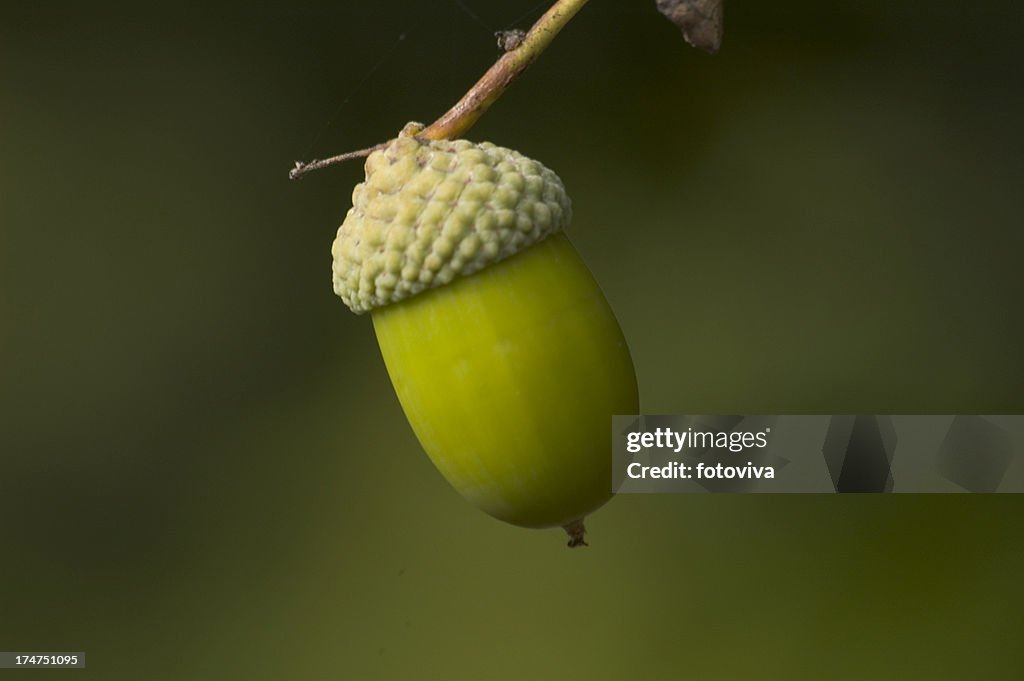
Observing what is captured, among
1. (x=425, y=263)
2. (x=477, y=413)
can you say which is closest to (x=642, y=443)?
(x=477, y=413)

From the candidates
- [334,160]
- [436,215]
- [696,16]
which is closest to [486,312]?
[436,215]

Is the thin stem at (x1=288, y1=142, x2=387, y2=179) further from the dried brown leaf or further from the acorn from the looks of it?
the dried brown leaf

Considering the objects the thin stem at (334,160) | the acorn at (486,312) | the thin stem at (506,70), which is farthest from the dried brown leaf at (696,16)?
the thin stem at (334,160)

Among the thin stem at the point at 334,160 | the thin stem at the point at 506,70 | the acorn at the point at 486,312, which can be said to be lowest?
the acorn at the point at 486,312

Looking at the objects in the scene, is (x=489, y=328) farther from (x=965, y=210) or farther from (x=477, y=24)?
(x=965, y=210)

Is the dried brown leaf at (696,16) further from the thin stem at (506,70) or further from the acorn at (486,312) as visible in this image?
the acorn at (486,312)

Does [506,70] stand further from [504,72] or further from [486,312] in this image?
[486,312]
